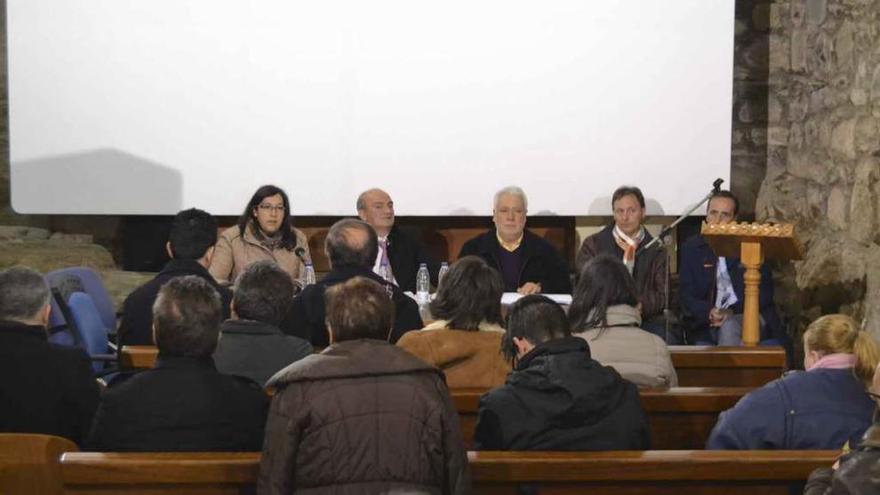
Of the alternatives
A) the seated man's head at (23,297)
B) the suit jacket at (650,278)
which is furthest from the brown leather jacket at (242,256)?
the seated man's head at (23,297)

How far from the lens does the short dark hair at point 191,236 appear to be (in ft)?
15.7

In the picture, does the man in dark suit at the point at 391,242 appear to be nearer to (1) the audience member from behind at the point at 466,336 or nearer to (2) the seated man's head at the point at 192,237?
(2) the seated man's head at the point at 192,237

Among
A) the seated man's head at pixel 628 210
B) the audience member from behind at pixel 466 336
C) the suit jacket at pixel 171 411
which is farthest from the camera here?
the seated man's head at pixel 628 210

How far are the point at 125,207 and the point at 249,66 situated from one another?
1.03 meters

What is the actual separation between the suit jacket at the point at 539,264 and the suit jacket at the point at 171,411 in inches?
136

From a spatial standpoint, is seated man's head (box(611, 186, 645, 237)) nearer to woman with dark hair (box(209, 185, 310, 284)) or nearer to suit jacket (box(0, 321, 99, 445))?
woman with dark hair (box(209, 185, 310, 284))

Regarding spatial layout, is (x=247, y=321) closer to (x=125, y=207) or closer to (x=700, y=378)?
(x=700, y=378)

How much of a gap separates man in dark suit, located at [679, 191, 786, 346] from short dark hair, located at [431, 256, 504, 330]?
241cm

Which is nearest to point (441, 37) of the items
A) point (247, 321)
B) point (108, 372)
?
point (108, 372)

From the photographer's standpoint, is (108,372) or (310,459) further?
(108,372)

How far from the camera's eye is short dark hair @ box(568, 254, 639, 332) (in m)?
4.18

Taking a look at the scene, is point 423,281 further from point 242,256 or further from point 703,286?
point 703,286

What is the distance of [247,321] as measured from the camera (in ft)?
12.9

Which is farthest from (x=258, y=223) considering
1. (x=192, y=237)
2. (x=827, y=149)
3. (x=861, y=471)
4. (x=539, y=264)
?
(x=861, y=471)
